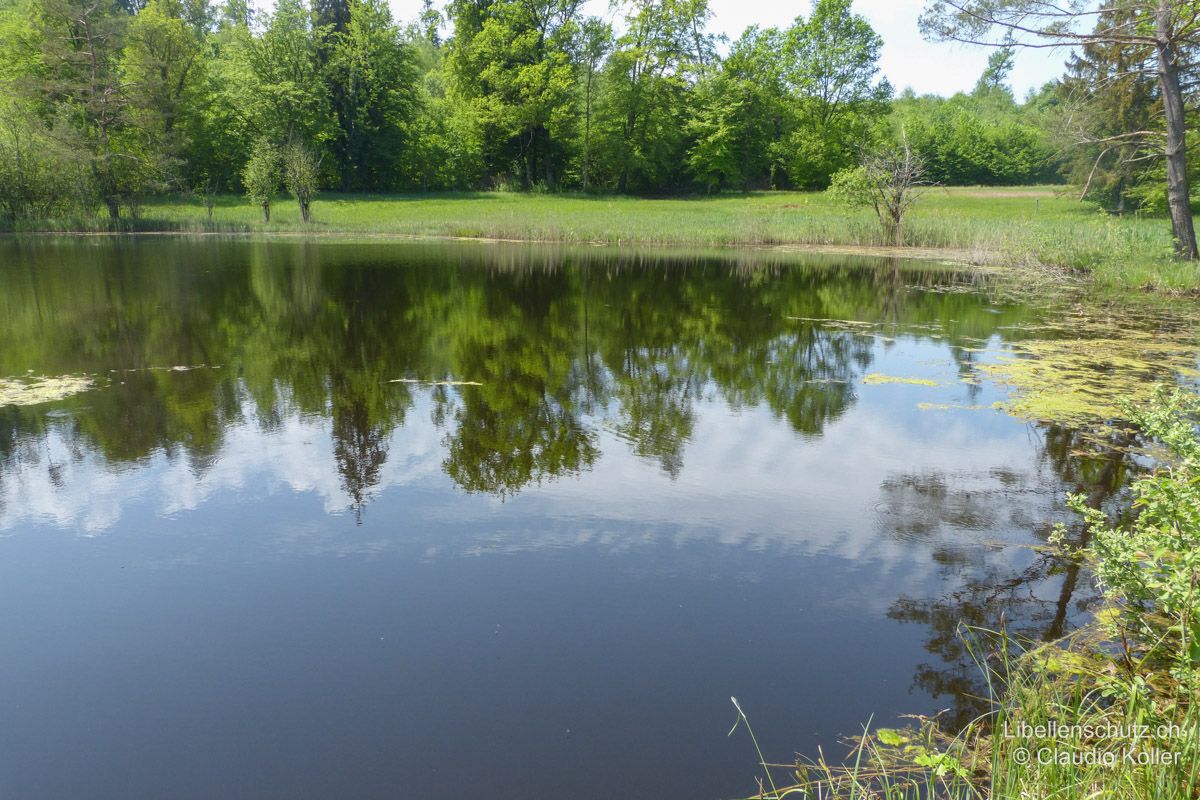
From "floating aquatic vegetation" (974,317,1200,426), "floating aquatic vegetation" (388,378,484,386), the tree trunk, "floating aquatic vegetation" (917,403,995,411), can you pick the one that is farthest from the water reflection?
the tree trunk

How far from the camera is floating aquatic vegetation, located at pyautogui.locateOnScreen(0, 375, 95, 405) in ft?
24.7

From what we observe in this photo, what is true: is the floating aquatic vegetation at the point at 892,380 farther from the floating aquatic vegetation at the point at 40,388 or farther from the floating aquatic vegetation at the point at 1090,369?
the floating aquatic vegetation at the point at 40,388

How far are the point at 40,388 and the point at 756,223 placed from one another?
26.0m

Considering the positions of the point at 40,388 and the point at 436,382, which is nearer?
the point at 40,388

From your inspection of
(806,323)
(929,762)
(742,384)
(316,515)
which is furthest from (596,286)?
(929,762)

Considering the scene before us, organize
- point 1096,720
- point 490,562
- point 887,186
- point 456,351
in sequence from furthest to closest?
1. point 887,186
2. point 456,351
3. point 490,562
4. point 1096,720

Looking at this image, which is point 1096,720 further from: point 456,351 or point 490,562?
point 456,351

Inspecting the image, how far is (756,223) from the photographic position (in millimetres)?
30391

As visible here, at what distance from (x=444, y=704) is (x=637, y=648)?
0.90 meters

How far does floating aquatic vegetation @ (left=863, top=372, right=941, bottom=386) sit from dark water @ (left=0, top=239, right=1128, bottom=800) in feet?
0.47

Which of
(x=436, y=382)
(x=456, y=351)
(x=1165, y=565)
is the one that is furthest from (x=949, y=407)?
(x=456, y=351)

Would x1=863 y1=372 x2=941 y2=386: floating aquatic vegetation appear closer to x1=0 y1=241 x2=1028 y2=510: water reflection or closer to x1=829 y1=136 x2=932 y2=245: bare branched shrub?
x1=0 y1=241 x2=1028 y2=510: water reflection

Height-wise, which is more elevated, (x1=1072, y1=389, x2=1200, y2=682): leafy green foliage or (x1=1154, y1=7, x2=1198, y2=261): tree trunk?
(x1=1154, y1=7, x2=1198, y2=261): tree trunk

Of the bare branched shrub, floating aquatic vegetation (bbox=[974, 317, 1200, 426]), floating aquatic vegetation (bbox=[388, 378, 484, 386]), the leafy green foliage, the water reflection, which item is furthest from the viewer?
the bare branched shrub
